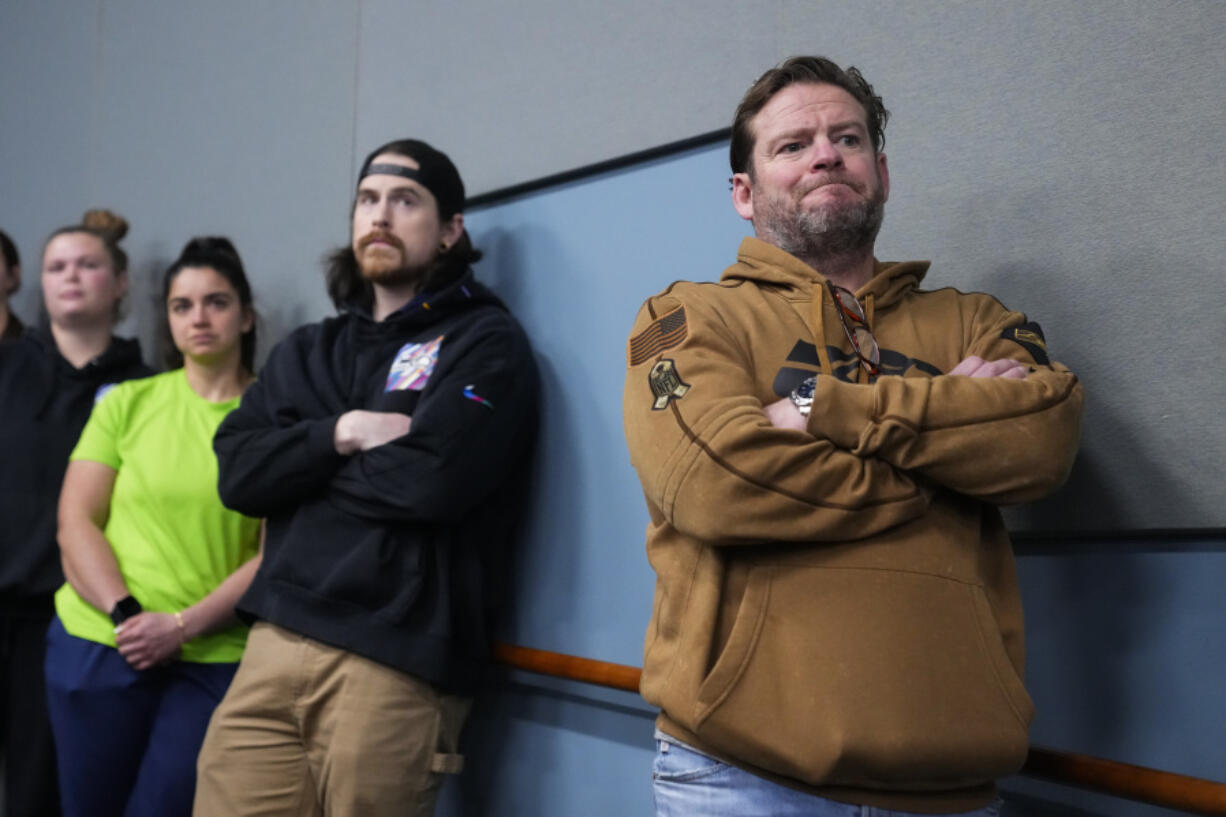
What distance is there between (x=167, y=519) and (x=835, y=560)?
185cm

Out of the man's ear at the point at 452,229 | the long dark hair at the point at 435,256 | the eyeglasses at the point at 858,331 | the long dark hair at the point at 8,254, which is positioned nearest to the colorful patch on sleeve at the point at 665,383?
the eyeglasses at the point at 858,331

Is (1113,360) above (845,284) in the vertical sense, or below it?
below

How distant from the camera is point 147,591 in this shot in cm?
256

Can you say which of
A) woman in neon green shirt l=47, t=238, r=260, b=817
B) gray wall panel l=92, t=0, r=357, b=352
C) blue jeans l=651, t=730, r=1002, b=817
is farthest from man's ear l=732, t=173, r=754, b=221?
gray wall panel l=92, t=0, r=357, b=352

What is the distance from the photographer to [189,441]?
2.70 m

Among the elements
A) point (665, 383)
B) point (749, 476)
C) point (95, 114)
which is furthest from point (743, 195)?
point (95, 114)

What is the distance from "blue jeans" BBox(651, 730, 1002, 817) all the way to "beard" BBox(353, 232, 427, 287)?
1.32 metres

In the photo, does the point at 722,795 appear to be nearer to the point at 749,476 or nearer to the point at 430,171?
the point at 749,476

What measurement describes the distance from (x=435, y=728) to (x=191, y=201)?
2.18m

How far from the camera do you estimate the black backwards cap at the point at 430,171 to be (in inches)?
96.6

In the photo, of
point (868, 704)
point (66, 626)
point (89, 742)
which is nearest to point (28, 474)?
point (66, 626)

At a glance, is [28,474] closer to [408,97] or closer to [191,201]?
[191,201]

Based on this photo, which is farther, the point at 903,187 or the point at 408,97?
the point at 408,97

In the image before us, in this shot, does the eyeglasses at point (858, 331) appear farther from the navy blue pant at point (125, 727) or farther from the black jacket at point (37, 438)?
the black jacket at point (37, 438)
